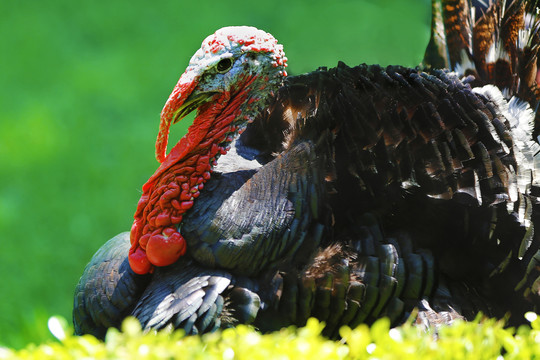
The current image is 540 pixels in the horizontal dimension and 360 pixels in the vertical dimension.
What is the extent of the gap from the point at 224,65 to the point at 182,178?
412 millimetres

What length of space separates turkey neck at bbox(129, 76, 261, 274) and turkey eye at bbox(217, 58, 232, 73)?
0.24ft

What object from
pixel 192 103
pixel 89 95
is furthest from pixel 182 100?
pixel 89 95

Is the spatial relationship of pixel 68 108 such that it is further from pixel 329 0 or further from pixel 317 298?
pixel 317 298

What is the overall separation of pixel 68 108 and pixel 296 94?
2.77 meters

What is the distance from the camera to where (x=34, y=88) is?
17.4ft

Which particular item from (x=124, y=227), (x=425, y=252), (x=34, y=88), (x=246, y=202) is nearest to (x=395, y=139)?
(x=425, y=252)

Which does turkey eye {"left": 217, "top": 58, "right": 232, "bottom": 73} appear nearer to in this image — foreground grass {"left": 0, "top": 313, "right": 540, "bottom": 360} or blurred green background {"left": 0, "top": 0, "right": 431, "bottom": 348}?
foreground grass {"left": 0, "top": 313, "right": 540, "bottom": 360}

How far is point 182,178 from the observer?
254 centimetres

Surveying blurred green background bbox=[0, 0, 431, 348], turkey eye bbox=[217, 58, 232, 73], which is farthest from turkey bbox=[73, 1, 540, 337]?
blurred green background bbox=[0, 0, 431, 348]

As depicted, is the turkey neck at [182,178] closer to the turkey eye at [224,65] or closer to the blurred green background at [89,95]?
the turkey eye at [224,65]

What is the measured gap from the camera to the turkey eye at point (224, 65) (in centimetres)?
249

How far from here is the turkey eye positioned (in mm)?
2488

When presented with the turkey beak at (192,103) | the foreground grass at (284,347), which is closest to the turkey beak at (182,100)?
the turkey beak at (192,103)

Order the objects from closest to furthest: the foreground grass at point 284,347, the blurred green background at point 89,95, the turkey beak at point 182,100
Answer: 1. the foreground grass at point 284,347
2. the turkey beak at point 182,100
3. the blurred green background at point 89,95
